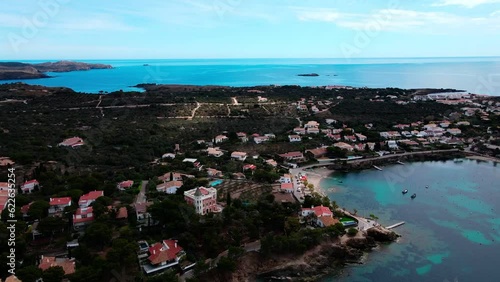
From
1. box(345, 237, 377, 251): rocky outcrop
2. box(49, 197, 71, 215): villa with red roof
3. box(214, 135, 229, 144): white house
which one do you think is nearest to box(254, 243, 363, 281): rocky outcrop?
box(345, 237, 377, 251): rocky outcrop

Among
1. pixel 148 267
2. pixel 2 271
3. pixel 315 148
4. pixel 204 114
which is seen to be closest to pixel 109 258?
pixel 148 267

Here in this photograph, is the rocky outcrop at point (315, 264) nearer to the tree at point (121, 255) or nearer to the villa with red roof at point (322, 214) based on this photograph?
the villa with red roof at point (322, 214)

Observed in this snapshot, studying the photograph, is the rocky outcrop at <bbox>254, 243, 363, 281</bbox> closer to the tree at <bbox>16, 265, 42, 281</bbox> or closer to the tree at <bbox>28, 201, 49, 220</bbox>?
the tree at <bbox>16, 265, 42, 281</bbox>

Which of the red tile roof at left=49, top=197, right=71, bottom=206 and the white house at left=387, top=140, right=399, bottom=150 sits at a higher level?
the red tile roof at left=49, top=197, right=71, bottom=206

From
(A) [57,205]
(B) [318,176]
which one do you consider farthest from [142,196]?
(B) [318,176]

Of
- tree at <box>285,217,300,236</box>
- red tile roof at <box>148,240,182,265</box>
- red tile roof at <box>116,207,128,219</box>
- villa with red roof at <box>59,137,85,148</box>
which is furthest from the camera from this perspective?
villa with red roof at <box>59,137,85,148</box>

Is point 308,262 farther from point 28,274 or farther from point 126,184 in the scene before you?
point 126,184
